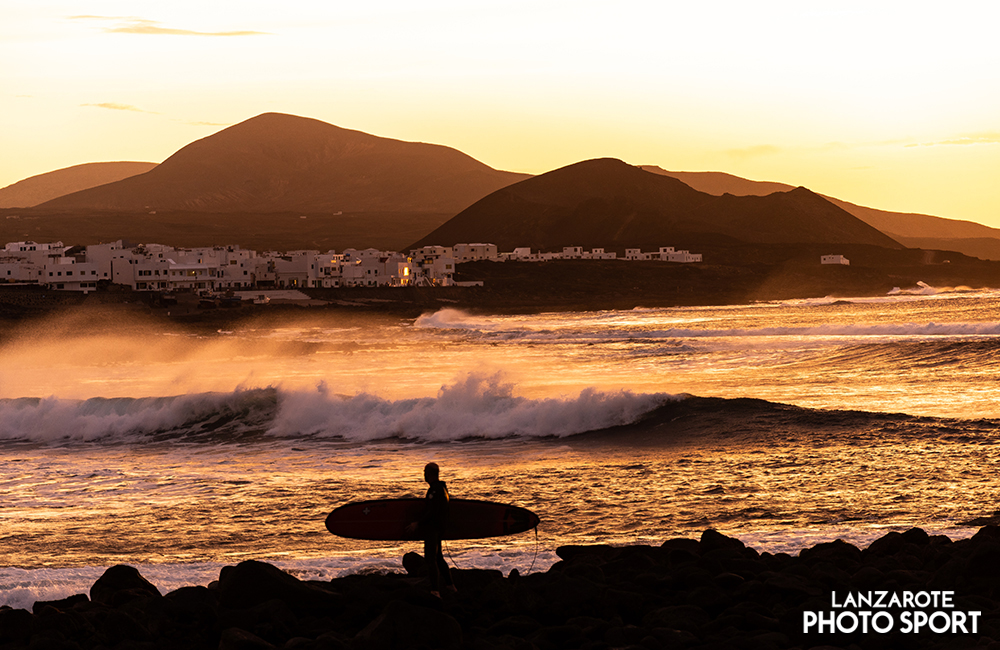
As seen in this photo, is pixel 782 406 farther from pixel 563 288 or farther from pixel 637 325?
pixel 563 288

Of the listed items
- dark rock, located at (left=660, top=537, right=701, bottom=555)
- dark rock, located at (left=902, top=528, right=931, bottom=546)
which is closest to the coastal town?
dark rock, located at (left=660, top=537, right=701, bottom=555)

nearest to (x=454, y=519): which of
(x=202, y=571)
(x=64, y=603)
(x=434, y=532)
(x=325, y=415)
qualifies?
(x=434, y=532)

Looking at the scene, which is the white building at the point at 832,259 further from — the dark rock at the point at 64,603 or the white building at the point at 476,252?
the dark rock at the point at 64,603

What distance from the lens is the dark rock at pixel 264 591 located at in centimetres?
916

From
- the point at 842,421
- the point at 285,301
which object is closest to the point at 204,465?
the point at 842,421

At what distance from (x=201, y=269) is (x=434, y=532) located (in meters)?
121

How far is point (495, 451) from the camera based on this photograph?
873 inches

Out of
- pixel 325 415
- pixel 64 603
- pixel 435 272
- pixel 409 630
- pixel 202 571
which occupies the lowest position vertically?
pixel 202 571

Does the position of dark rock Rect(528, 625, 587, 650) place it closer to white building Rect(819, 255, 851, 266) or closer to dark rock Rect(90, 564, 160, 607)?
dark rock Rect(90, 564, 160, 607)

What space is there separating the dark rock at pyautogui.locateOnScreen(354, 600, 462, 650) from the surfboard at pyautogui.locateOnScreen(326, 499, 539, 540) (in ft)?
7.23

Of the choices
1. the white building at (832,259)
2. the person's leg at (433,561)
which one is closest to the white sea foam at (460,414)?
the person's leg at (433,561)

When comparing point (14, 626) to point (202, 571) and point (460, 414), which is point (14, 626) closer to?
point (202, 571)

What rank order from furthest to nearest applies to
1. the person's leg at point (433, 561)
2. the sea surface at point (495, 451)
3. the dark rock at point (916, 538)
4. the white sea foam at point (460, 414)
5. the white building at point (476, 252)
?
the white building at point (476, 252) → the white sea foam at point (460, 414) → the sea surface at point (495, 451) → the dark rock at point (916, 538) → the person's leg at point (433, 561)

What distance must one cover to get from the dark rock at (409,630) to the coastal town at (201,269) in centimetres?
10588
